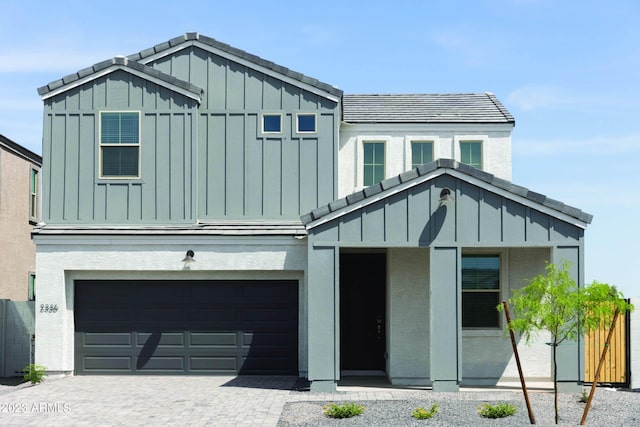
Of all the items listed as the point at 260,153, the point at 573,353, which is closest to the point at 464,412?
the point at 573,353

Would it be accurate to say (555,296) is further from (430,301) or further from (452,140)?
(452,140)

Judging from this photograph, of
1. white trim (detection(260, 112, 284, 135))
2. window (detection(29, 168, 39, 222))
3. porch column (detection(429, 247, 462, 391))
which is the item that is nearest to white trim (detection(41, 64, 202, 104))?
white trim (detection(260, 112, 284, 135))

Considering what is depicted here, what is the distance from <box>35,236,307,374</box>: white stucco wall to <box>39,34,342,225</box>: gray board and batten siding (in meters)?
0.57

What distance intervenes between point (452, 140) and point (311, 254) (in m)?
6.51

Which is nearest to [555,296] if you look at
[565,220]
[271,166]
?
[565,220]

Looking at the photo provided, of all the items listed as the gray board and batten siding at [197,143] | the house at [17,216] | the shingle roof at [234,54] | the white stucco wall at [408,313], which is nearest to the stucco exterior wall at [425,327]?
the white stucco wall at [408,313]

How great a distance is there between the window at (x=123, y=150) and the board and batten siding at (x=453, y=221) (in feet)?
17.4

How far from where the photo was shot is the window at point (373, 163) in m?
20.5

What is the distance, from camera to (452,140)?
67.7 ft

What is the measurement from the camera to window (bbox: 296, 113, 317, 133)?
18.5 meters

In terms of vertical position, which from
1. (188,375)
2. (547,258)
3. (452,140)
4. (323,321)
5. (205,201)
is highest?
(452,140)

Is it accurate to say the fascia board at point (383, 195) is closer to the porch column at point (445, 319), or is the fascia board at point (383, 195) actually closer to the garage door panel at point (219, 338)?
the porch column at point (445, 319)

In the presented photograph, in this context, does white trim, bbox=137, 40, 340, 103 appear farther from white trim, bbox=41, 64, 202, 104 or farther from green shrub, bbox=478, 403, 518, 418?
green shrub, bbox=478, 403, 518, 418

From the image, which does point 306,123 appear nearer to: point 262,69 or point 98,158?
point 262,69
